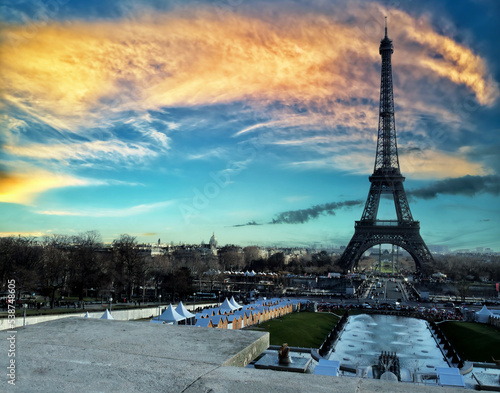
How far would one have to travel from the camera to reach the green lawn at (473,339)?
113ft

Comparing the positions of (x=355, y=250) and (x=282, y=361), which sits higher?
(x=355, y=250)

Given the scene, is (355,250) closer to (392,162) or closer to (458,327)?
(392,162)

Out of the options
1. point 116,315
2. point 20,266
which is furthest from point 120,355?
point 20,266

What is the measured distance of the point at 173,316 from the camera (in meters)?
35.7

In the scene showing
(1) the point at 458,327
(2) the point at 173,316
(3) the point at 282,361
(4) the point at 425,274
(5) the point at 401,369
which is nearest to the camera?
(3) the point at 282,361

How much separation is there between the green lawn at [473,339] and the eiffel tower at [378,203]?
53493mm

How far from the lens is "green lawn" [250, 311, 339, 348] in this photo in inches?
1484

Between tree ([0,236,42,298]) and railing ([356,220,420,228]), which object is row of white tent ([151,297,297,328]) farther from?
railing ([356,220,420,228])

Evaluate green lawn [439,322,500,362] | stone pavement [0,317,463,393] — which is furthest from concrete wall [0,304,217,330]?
stone pavement [0,317,463,393]

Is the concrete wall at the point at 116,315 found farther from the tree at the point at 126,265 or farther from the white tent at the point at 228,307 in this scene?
the tree at the point at 126,265

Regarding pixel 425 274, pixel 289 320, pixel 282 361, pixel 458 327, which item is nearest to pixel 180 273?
pixel 289 320

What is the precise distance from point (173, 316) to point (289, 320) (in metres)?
16.0

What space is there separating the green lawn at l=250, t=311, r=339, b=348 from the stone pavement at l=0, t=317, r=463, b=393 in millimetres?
32272

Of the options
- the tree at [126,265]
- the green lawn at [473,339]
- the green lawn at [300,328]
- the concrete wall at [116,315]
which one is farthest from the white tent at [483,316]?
the tree at [126,265]
